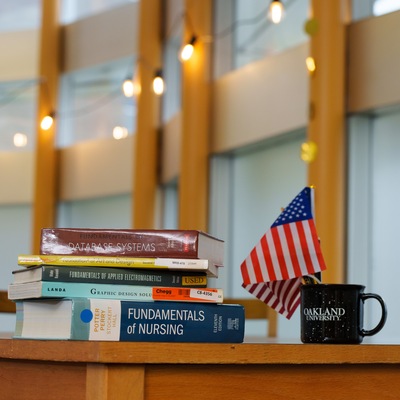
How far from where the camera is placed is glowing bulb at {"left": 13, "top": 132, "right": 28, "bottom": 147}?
458 inches

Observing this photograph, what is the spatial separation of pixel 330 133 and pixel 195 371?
15.3 ft

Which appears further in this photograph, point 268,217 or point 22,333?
point 268,217

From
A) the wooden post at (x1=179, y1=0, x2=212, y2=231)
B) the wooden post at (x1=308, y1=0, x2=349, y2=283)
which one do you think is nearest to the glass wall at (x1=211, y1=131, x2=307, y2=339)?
the wooden post at (x1=179, y1=0, x2=212, y2=231)

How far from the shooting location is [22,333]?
1483 millimetres

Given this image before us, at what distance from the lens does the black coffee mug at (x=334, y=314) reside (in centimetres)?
157

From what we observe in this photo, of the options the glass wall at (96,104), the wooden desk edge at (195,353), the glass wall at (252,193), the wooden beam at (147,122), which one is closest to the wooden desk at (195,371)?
the wooden desk edge at (195,353)

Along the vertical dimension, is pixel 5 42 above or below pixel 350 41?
above

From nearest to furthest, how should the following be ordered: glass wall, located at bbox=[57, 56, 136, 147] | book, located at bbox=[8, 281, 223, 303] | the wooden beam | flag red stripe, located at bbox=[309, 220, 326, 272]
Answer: book, located at bbox=[8, 281, 223, 303], flag red stripe, located at bbox=[309, 220, 326, 272], the wooden beam, glass wall, located at bbox=[57, 56, 136, 147]

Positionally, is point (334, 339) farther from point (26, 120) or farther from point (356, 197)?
point (26, 120)

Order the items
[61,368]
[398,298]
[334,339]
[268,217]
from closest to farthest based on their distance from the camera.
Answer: [61,368]
[334,339]
[398,298]
[268,217]

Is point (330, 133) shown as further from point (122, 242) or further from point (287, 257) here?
point (122, 242)

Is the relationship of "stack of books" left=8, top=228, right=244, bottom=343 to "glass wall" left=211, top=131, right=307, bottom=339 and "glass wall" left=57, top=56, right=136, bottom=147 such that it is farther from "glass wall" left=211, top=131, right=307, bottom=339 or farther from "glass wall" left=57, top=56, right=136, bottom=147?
"glass wall" left=57, top=56, right=136, bottom=147

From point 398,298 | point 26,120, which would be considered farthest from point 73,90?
point 398,298

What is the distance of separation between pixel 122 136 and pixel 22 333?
8966mm
